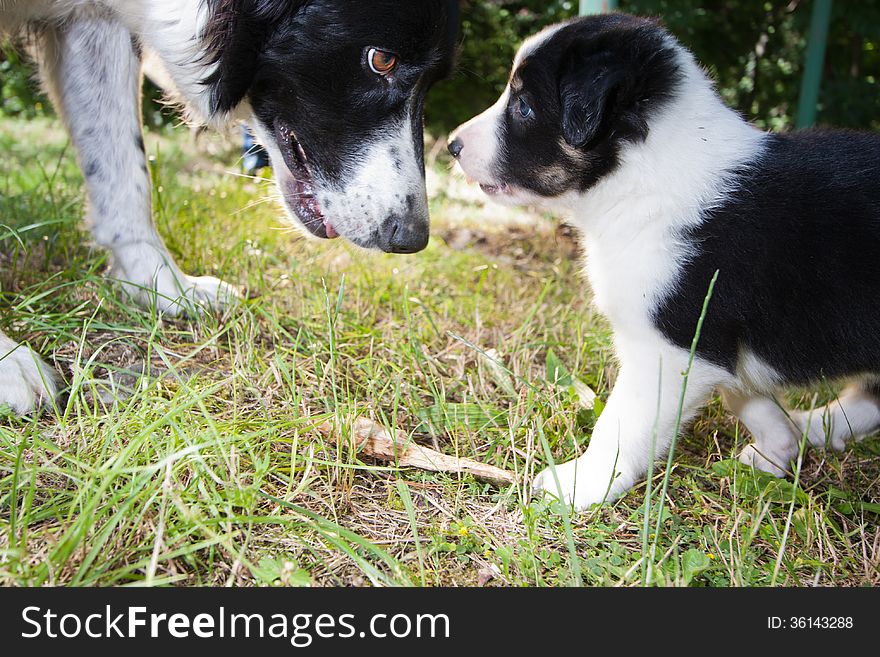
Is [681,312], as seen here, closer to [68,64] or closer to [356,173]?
[356,173]

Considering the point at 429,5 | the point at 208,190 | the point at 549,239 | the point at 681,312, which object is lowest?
the point at 549,239

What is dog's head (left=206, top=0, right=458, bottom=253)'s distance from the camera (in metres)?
2.17

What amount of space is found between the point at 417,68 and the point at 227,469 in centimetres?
123

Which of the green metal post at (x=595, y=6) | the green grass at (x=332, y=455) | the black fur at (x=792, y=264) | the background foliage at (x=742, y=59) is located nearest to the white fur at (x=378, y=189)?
the green grass at (x=332, y=455)

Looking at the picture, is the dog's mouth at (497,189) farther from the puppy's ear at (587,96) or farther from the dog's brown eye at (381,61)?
the dog's brown eye at (381,61)

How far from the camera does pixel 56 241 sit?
2.81 metres

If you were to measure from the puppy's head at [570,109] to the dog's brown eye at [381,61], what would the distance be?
27cm

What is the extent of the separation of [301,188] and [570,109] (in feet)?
2.94

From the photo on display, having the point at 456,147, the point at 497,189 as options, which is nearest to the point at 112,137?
the point at 456,147

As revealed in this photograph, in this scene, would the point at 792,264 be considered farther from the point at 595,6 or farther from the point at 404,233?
the point at 595,6

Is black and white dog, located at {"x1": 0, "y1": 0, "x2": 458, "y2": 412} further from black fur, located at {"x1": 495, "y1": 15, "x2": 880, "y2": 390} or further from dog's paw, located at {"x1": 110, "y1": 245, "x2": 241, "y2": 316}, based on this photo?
black fur, located at {"x1": 495, "y1": 15, "x2": 880, "y2": 390}

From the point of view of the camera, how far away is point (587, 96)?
1.89 m

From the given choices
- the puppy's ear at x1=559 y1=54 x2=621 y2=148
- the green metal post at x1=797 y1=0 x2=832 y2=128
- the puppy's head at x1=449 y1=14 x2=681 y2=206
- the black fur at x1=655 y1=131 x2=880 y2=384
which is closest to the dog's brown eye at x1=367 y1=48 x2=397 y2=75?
the puppy's head at x1=449 y1=14 x2=681 y2=206
